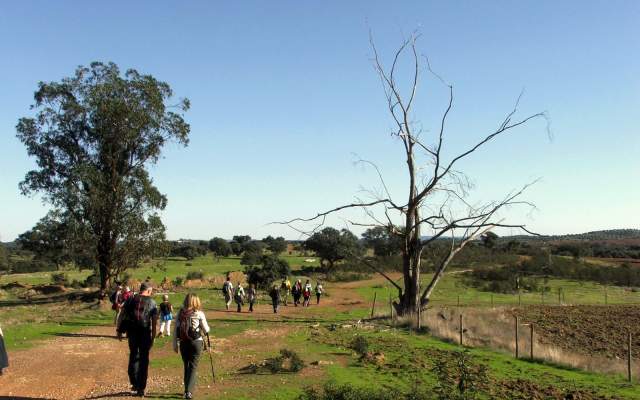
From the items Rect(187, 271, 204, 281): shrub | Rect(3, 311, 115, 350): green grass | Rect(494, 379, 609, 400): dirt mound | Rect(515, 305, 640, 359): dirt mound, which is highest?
Rect(187, 271, 204, 281): shrub

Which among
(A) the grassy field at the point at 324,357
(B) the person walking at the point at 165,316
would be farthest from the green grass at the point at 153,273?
(B) the person walking at the point at 165,316

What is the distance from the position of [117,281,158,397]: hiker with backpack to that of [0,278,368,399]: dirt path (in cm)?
43

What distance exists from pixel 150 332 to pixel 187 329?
2.73 ft

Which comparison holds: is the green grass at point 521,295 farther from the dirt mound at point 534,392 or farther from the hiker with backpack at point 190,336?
the hiker with backpack at point 190,336

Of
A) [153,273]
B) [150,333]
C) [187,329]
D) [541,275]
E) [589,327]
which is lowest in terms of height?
[589,327]

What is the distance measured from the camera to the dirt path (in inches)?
376

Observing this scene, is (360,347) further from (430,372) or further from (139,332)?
(139,332)

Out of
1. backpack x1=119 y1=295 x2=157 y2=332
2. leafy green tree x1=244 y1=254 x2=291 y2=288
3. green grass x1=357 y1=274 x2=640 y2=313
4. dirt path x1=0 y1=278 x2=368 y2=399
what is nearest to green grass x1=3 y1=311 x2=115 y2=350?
dirt path x1=0 y1=278 x2=368 y2=399

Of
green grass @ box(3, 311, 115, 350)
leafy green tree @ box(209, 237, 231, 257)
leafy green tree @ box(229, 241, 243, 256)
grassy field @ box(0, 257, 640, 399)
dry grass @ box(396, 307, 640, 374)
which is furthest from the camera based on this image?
leafy green tree @ box(229, 241, 243, 256)

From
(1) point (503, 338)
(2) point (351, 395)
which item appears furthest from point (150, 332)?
(1) point (503, 338)

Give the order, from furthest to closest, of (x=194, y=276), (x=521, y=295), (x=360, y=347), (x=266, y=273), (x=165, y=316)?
(x=194, y=276) → (x=521, y=295) → (x=266, y=273) → (x=165, y=316) → (x=360, y=347)

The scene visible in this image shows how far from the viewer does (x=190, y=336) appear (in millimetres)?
8523

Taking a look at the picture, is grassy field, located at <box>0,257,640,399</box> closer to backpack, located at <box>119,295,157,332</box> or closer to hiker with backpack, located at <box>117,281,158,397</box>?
hiker with backpack, located at <box>117,281,158,397</box>

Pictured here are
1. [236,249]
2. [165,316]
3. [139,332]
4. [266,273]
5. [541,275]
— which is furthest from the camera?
[236,249]
